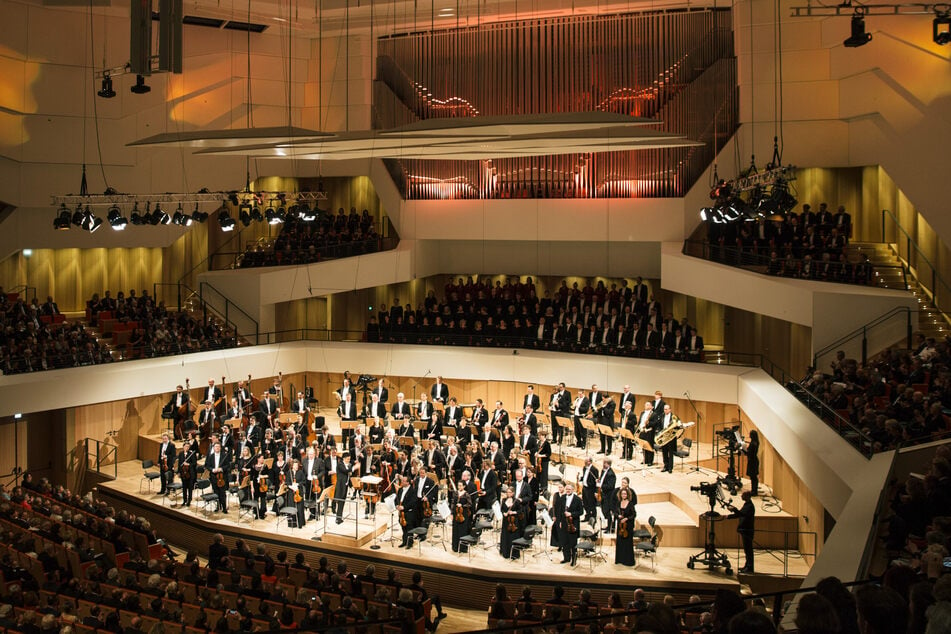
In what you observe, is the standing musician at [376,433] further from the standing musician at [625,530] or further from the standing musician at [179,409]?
the standing musician at [625,530]

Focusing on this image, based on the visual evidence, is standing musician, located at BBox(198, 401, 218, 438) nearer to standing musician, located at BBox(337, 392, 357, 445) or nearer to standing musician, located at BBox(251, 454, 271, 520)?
standing musician, located at BBox(337, 392, 357, 445)

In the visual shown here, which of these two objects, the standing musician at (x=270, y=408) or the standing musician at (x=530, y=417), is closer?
the standing musician at (x=530, y=417)

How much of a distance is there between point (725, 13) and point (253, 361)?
11.7 metres

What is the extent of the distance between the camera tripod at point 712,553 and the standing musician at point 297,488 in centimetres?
520

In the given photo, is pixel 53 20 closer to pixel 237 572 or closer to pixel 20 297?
pixel 20 297

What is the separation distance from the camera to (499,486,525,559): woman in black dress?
36.1 feet

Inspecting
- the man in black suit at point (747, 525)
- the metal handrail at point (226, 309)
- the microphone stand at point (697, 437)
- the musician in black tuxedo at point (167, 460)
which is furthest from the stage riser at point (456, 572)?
the metal handrail at point (226, 309)

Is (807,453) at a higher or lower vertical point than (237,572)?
higher

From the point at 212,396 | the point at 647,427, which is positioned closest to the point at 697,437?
the point at 647,427

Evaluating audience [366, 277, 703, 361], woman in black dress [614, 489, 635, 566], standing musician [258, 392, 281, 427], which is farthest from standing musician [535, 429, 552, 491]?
standing musician [258, 392, 281, 427]

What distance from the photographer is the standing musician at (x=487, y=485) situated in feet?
38.0

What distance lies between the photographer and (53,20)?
56.2ft

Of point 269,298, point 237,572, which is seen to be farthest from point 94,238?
point 237,572

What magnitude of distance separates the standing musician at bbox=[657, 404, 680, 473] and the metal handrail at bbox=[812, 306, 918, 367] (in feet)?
7.35
